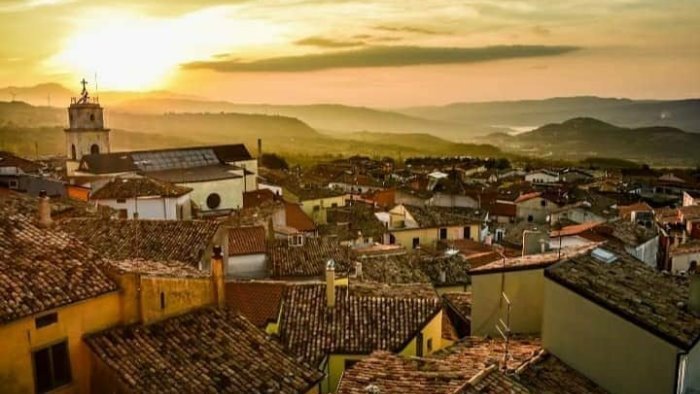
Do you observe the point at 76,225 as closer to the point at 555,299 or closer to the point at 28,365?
the point at 28,365

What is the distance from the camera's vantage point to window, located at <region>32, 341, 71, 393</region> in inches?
412

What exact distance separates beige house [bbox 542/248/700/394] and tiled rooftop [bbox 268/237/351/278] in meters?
13.9

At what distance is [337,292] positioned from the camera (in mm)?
18656

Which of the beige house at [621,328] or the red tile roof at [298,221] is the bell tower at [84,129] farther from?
the beige house at [621,328]

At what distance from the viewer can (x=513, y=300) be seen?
48.8ft

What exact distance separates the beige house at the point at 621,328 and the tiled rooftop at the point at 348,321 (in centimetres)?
515

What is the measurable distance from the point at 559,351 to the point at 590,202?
48.3 meters

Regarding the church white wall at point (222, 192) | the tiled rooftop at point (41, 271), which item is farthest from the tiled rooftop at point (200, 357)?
the church white wall at point (222, 192)

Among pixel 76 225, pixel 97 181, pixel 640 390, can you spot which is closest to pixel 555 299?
pixel 640 390

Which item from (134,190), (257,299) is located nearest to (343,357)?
(257,299)

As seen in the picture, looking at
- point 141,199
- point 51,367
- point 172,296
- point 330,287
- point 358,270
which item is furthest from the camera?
point 141,199

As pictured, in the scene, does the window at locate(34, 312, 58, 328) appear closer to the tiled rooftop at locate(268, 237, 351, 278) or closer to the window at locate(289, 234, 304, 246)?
the tiled rooftop at locate(268, 237, 351, 278)

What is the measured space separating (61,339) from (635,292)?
11.0m

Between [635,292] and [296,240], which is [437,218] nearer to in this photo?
[296,240]
